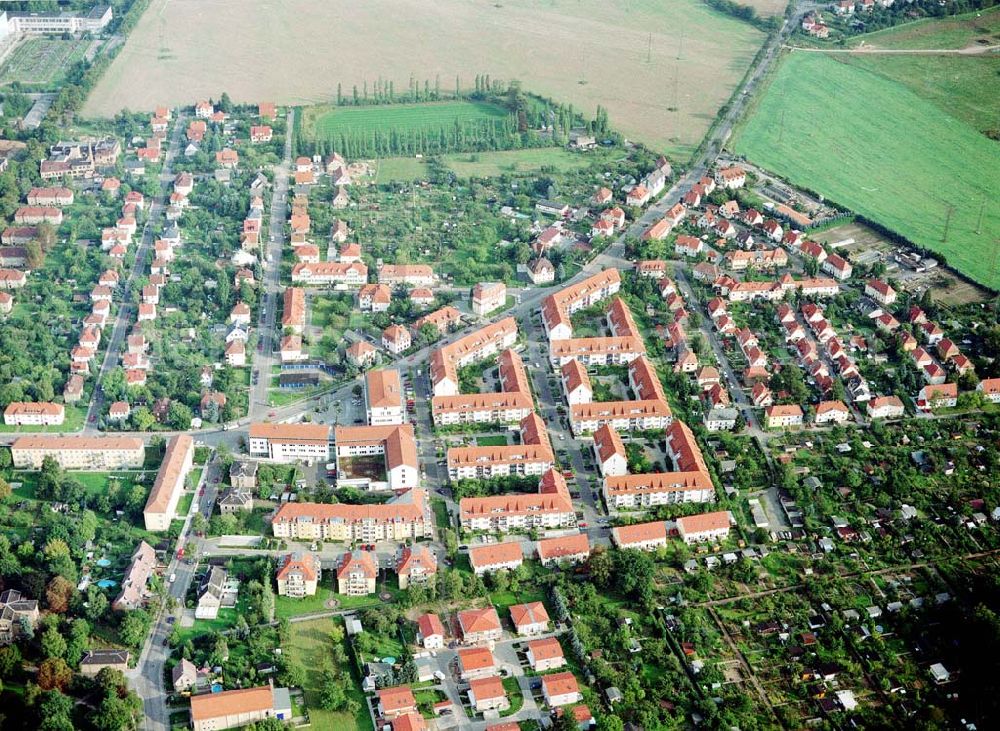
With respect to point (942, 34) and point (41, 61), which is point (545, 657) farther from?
point (942, 34)

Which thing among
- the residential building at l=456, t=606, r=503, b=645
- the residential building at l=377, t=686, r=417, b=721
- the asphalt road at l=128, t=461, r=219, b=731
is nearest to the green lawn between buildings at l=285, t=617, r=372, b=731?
the residential building at l=377, t=686, r=417, b=721

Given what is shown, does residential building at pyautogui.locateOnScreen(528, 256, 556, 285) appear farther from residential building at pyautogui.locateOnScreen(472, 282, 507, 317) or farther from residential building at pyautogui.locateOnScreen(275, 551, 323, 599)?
residential building at pyautogui.locateOnScreen(275, 551, 323, 599)

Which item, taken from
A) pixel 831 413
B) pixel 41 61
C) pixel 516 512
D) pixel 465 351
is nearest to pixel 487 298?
pixel 465 351

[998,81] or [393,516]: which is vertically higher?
[998,81]

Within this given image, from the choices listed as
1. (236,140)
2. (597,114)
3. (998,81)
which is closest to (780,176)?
(597,114)

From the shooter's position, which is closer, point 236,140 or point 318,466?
point 318,466

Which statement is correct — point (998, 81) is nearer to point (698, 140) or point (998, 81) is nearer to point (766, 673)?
point (698, 140)

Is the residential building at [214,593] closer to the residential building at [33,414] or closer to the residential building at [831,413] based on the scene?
the residential building at [33,414]

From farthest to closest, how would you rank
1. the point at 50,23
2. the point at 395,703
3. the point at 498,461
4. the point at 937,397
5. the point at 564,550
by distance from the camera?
the point at 50,23 → the point at 937,397 → the point at 498,461 → the point at 564,550 → the point at 395,703

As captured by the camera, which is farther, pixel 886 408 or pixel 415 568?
pixel 886 408
